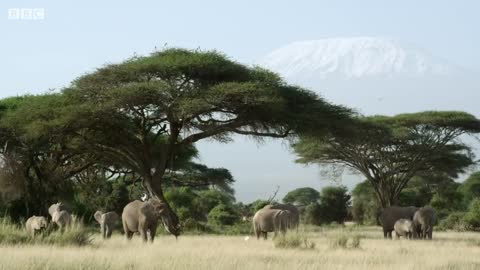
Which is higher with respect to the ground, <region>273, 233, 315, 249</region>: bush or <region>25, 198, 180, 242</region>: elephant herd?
<region>25, 198, 180, 242</region>: elephant herd

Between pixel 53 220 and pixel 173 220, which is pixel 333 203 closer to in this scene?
pixel 173 220

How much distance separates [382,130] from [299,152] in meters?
9.14

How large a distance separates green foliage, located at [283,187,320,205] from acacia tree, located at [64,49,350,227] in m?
45.3

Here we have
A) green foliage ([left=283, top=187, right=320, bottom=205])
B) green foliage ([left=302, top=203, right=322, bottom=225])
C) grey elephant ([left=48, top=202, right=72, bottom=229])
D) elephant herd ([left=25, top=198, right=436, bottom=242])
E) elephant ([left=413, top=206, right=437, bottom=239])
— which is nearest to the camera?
elephant herd ([left=25, top=198, right=436, bottom=242])

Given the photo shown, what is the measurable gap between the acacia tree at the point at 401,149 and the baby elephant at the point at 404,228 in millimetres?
12499

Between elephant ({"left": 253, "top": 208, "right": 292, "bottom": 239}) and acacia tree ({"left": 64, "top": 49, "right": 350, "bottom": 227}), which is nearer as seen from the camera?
elephant ({"left": 253, "top": 208, "right": 292, "bottom": 239})

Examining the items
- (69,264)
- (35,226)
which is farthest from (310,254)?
(35,226)

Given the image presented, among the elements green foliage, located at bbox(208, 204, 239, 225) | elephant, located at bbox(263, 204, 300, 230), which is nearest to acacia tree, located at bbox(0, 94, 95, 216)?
elephant, located at bbox(263, 204, 300, 230)

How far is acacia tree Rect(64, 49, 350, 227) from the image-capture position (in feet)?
92.9

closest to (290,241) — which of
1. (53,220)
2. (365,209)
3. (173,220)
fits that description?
(53,220)

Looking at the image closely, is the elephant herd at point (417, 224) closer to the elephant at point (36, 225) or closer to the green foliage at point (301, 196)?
the elephant at point (36, 225)

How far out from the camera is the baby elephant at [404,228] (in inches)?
1036

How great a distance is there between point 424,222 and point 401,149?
1731cm

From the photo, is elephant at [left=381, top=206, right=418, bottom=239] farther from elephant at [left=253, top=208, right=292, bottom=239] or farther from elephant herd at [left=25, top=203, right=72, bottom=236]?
elephant herd at [left=25, top=203, right=72, bottom=236]
